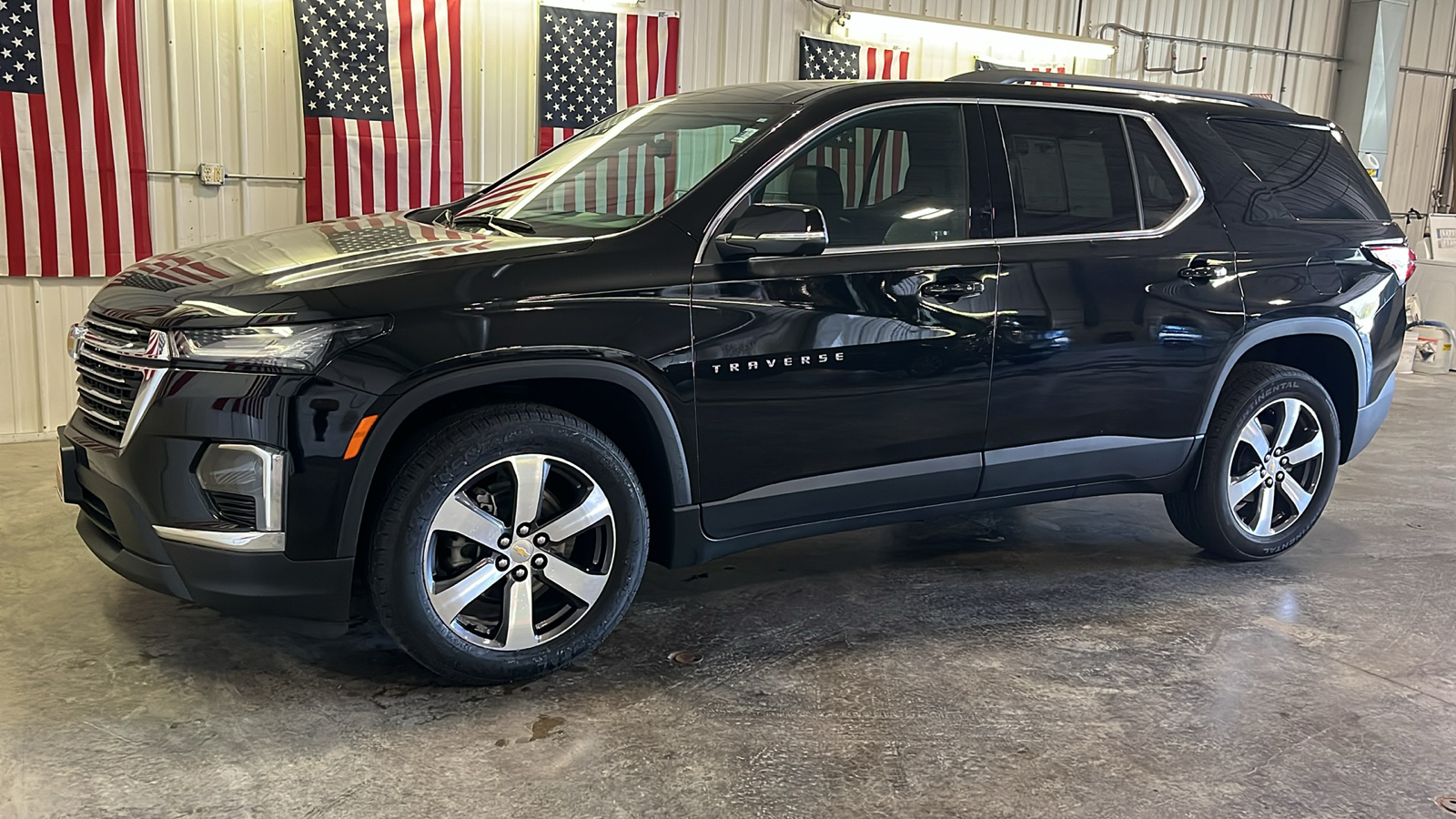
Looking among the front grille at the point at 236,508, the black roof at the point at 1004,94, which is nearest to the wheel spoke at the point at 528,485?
the front grille at the point at 236,508

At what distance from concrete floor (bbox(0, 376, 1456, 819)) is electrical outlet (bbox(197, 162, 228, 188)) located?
238cm

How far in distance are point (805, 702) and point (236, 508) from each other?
5.09 feet

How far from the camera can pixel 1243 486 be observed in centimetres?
434

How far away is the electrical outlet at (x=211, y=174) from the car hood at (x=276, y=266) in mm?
3102

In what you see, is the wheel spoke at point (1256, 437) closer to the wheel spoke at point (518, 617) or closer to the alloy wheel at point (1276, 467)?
the alloy wheel at point (1276, 467)

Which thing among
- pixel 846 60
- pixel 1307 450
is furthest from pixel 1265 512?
pixel 846 60

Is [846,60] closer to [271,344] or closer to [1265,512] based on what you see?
[1265,512]

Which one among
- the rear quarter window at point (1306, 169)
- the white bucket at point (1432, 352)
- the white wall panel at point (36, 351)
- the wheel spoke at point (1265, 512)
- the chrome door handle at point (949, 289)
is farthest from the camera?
the white bucket at point (1432, 352)

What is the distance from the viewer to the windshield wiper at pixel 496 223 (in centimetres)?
338

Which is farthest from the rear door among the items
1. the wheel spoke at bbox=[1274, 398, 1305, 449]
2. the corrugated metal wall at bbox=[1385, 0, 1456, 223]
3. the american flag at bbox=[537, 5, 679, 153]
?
the corrugated metal wall at bbox=[1385, 0, 1456, 223]

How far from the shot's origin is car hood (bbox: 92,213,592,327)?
278cm

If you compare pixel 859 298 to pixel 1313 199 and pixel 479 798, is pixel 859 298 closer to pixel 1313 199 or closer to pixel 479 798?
pixel 479 798

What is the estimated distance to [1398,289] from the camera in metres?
4.57

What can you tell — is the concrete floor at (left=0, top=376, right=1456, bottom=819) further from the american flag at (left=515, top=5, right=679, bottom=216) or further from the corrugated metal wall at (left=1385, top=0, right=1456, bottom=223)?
the corrugated metal wall at (left=1385, top=0, right=1456, bottom=223)
